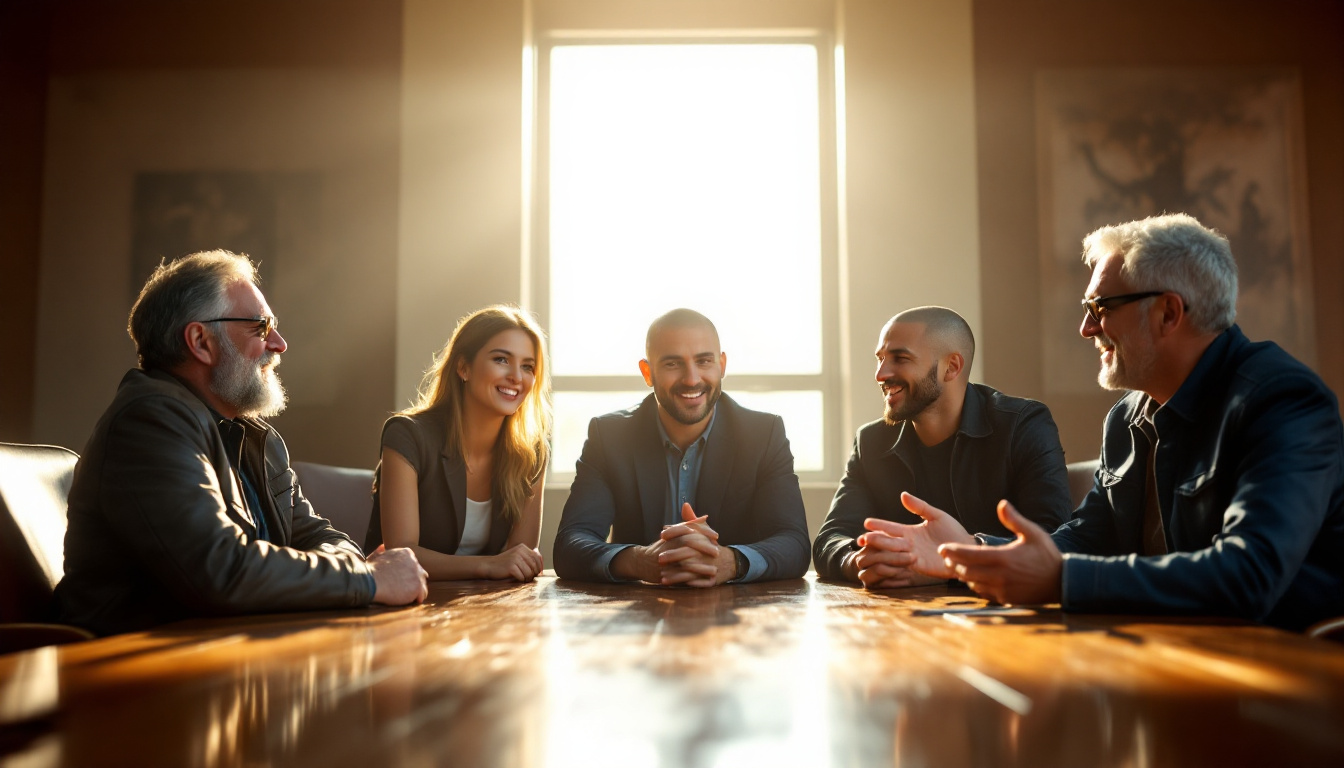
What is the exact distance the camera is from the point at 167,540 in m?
1.48

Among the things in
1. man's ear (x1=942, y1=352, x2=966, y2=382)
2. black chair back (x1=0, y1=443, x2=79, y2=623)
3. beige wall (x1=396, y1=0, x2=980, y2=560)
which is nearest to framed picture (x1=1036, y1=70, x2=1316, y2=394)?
beige wall (x1=396, y1=0, x2=980, y2=560)

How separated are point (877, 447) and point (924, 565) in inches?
36.5

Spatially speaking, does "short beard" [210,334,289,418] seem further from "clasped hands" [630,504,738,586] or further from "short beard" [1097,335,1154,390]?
"short beard" [1097,335,1154,390]

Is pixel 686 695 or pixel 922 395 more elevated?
pixel 922 395

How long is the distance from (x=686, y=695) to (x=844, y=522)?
1.76m

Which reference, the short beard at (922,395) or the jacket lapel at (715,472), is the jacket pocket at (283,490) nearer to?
the jacket lapel at (715,472)

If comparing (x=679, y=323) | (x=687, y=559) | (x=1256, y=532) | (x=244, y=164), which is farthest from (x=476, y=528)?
(x=244, y=164)

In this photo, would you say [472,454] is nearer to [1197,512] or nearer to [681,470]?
[681,470]

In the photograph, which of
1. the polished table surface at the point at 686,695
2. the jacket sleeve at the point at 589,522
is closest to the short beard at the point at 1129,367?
the polished table surface at the point at 686,695

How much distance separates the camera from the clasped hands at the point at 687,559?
1862mm

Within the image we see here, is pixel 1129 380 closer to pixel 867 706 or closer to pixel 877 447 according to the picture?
pixel 877 447

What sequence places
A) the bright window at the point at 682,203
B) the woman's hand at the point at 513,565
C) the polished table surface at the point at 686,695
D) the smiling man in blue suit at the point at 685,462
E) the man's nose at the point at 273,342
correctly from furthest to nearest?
1. the bright window at the point at 682,203
2. the smiling man in blue suit at the point at 685,462
3. the woman's hand at the point at 513,565
4. the man's nose at the point at 273,342
5. the polished table surface at the point at 686,695

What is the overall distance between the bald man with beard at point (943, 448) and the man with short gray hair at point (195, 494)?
1244mm

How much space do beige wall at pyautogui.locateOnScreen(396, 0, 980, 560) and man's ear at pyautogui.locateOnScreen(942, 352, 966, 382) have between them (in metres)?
1.90
